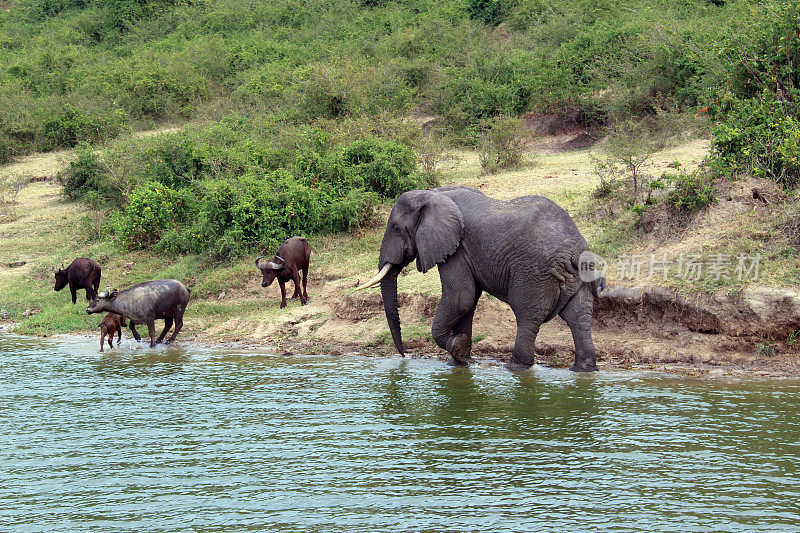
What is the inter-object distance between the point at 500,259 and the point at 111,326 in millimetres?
5770

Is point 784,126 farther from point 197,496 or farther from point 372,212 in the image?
point 197,496

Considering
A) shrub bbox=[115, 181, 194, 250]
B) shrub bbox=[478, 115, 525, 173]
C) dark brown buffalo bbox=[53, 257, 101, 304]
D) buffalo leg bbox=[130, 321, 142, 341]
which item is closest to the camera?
buffalo leg bbox=[130, 321, 142, 341]

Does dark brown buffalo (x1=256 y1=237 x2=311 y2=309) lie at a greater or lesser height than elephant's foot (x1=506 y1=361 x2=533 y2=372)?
greater

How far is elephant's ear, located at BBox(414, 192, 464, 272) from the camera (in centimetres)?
993

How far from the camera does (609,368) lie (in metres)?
9.85

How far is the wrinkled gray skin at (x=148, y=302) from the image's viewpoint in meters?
12.1

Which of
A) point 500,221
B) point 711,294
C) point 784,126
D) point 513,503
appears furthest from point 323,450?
point 784,126

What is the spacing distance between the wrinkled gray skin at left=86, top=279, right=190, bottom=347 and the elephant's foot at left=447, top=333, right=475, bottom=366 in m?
4.39

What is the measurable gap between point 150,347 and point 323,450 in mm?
5731

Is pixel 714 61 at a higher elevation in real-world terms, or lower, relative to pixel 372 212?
higher

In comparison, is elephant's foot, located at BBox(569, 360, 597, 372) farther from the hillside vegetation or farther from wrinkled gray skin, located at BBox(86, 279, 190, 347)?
the hillside vegetation

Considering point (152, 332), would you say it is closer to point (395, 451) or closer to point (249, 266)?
point (249, 266)

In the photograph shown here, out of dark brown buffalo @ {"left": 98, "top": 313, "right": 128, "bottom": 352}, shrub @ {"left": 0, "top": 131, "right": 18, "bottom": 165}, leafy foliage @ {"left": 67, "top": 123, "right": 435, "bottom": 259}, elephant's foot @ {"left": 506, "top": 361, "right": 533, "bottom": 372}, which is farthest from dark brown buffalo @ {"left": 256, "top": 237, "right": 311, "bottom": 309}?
shrub @ {"left": 0, "top": 131, "right": 18, "bottom": 165}

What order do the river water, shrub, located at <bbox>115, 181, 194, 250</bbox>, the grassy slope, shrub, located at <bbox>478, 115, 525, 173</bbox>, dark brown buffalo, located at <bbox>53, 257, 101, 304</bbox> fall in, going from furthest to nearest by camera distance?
1. shrub, located at <bbox>478, 115, 525, 173</bbox>
2. shrub, located at <bbox>115, 181, 194, 250</bbox>
3. dark brown buffalo, located at <bbox>53, 257, 101, 304</bbox>
4. the grassy slope
5. the river water
